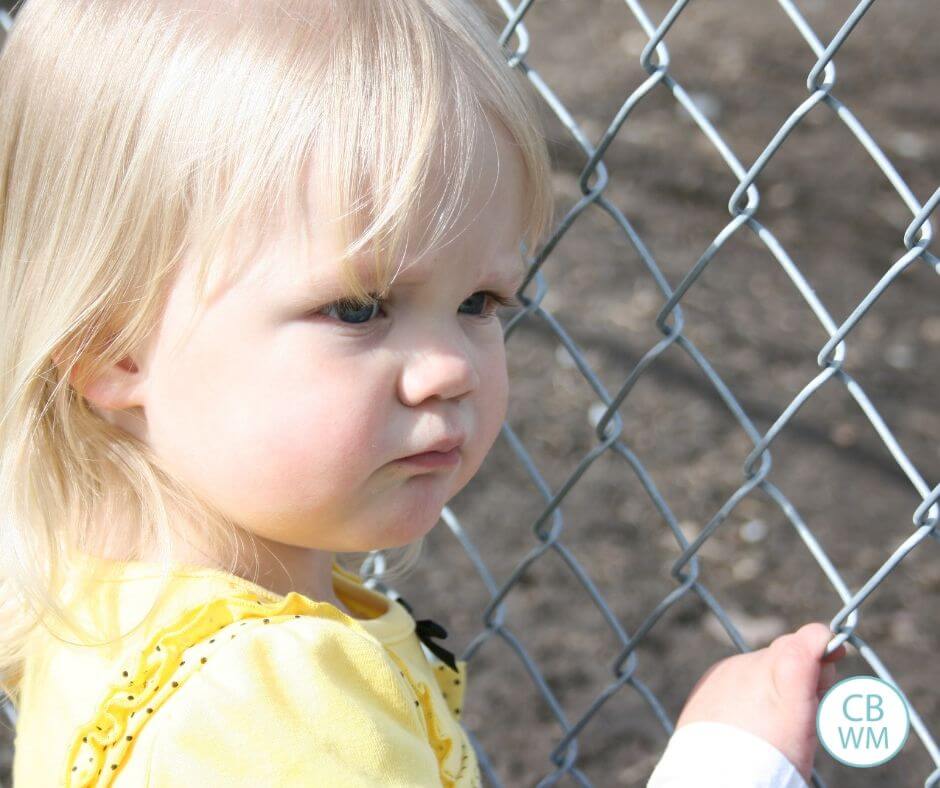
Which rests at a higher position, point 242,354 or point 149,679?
point 242,354

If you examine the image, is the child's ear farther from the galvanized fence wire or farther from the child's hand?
the child's hand

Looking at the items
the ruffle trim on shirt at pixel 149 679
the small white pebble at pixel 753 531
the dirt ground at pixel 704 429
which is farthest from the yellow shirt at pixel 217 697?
the small white pebble at pixel 753 531

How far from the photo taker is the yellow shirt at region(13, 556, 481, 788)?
1.18 meters

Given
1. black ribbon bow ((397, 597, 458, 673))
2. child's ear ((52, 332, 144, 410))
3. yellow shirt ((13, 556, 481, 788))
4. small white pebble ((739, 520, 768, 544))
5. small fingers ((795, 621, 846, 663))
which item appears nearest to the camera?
yellow shirt ((13, 556, 481, 788))

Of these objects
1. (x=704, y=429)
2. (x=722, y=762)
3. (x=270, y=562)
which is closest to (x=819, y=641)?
(x=722, y=762)

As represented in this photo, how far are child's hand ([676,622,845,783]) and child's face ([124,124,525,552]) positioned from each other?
44 centimetres

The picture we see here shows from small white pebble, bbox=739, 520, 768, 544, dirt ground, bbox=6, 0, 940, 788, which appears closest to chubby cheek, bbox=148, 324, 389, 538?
dirt ground, bbox=6, 0, 940, 788

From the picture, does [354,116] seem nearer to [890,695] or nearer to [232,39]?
[232,39]

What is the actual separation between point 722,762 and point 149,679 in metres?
0.66

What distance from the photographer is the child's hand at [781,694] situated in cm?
142

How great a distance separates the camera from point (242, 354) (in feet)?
4.09

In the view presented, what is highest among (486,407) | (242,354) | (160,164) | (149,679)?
(160,164)

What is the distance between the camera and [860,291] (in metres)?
3.89

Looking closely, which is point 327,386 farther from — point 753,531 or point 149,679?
point 753,531
